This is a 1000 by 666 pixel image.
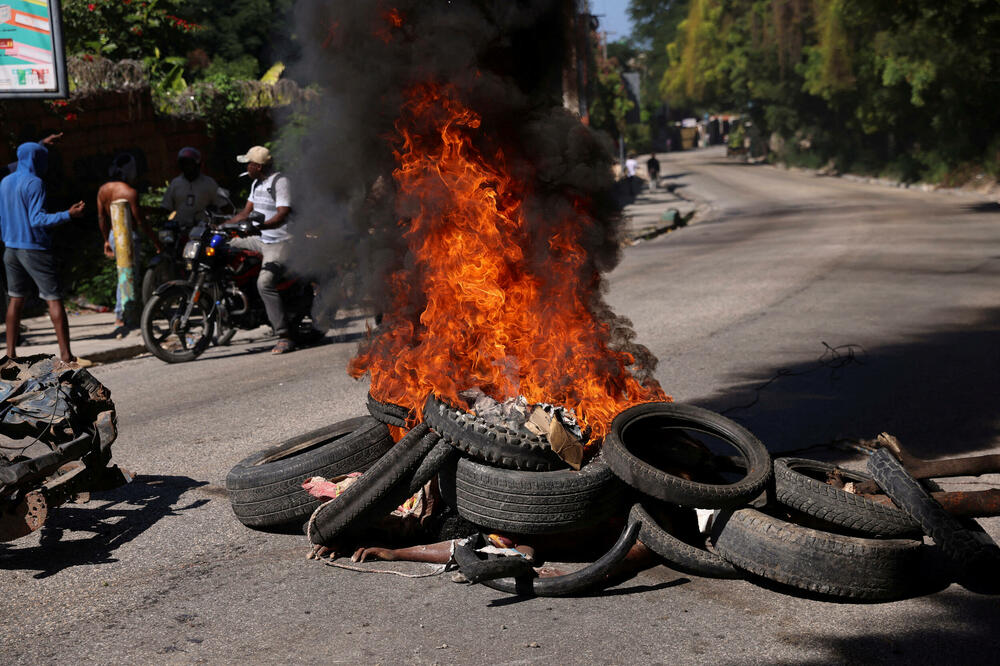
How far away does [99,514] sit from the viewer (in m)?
5.48

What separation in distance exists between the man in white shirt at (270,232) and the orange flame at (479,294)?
16.3ft

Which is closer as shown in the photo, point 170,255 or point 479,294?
point 479,294

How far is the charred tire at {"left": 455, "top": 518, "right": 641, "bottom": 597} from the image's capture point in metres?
4.14

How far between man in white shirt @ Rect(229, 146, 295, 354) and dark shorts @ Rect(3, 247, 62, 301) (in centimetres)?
184

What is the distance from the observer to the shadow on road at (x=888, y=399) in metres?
6.71

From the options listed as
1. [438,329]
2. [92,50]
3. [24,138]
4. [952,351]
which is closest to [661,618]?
[438,329]

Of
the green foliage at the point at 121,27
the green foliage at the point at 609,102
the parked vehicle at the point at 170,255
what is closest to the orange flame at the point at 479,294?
the parked vehicle at the point at 170,255

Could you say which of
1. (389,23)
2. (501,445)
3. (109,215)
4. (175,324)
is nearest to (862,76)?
(109,215)

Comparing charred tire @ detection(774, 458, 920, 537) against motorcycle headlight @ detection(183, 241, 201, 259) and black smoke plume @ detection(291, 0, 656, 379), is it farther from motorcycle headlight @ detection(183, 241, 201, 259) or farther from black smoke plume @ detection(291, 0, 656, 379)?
motorcycle headlight @ detection(183, 241, 201, 259)

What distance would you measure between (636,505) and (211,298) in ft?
23.8

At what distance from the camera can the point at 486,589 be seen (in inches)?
170

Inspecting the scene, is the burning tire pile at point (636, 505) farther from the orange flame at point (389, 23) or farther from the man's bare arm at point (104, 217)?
the man's bare arm at point (104, 217)

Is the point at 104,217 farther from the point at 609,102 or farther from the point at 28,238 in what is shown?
the point at 609,102

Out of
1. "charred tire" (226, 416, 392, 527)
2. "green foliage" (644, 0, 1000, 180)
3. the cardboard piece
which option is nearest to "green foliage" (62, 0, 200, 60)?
"charred tire" (226, 416, 392, 527)
